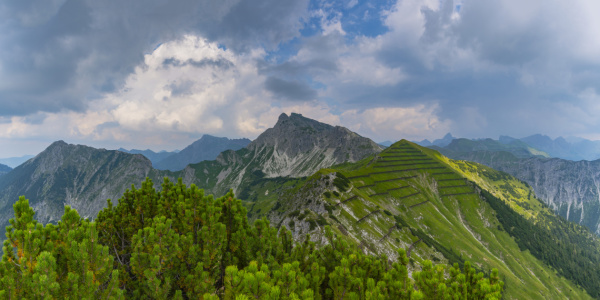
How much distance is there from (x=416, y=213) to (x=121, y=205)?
7550 inches

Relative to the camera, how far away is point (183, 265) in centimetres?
1341

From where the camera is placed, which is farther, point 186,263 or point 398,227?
point 398,227

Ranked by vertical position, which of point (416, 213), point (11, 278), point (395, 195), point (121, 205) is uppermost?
point (121, 205)

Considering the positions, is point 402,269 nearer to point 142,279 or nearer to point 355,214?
point 142,279

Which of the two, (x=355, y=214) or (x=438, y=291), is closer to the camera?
(x=438, y=291)

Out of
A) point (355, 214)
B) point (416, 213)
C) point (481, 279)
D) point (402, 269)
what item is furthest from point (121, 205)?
point (416, 213)

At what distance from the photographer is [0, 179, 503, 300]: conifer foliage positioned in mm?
9461

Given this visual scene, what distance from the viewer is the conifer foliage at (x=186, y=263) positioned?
9.46 meters

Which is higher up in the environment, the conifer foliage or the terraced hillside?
the conifer foliage

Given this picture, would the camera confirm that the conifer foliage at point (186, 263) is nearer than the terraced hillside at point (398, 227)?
Yes

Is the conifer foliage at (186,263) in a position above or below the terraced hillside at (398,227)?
above

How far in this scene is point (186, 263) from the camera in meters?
13.7

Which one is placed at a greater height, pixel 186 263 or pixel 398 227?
pixel 186 263

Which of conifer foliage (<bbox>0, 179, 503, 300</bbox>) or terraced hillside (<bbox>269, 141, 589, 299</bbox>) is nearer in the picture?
conifer foliage (<bbox>0, 179, 503, 300</bbox>)
